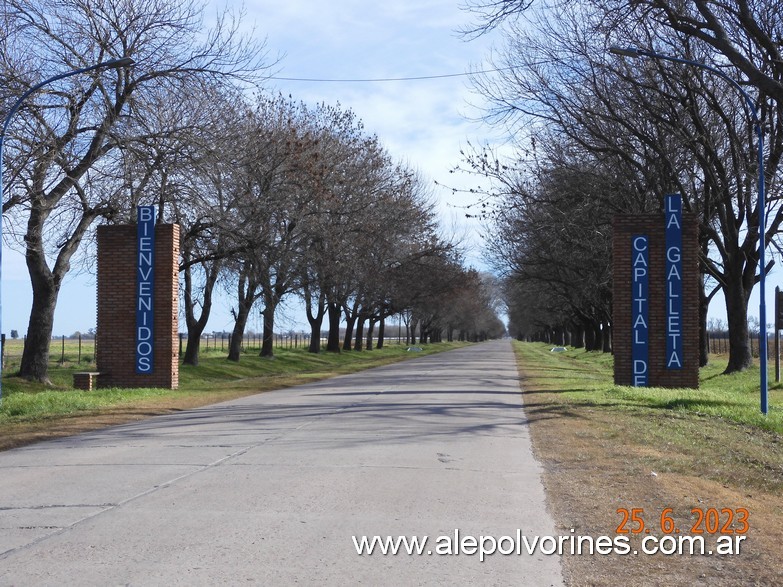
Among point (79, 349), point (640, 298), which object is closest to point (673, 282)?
point (640, 298)

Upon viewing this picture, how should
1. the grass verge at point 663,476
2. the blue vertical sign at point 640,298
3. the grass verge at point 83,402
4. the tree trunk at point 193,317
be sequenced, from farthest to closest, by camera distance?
1. the tree trunk at point 193,317
2. the blue vertical sign at point 640,298
3. the grass verge at point 83,402
4. the grass verge at point 663,476

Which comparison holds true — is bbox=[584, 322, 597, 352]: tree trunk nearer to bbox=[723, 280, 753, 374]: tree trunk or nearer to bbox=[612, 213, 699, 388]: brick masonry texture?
bbox=[723, 280, 753, 374]: tree trunk

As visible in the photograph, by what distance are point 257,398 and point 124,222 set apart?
355 inches

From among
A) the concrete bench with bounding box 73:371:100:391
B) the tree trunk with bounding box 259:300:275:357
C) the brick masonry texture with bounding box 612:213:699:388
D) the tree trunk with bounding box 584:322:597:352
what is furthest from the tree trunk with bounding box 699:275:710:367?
the tree trunk with bounding box 584:322:597:352

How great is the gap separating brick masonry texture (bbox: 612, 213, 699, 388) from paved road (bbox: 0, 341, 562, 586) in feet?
32.5

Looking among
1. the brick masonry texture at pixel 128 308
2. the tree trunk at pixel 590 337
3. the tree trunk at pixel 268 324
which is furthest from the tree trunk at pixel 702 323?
the tree trunk at pixel 590 337

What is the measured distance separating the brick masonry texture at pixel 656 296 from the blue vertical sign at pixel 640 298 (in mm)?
114

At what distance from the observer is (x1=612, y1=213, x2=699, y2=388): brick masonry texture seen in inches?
942

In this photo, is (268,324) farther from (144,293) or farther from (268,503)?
(268,503)

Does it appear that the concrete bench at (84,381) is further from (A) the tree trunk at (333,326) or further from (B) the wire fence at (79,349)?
(A) the tree trunk at (333,326)

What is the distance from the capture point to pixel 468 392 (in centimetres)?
2364

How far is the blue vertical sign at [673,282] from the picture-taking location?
23.8m

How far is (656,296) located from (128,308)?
15194 mm

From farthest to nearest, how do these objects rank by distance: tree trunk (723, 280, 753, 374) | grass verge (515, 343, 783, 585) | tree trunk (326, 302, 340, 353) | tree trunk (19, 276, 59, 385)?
1. tree trunk (326, 302, 340, 353)
2. tree trunk (723, 280, 753, 374)
3. tree trunk (19, 276, 59, 385)
4. grass verge (515, 343, 783, 585)
